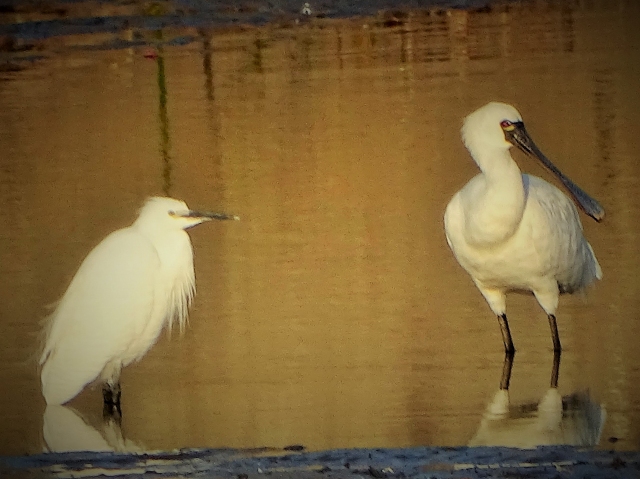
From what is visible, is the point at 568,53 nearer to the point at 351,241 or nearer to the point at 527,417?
the point at 351,241

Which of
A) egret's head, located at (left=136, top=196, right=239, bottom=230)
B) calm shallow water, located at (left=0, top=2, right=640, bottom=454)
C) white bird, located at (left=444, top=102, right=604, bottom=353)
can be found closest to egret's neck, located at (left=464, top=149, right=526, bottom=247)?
white bird, located at (left=444, top=102, right=604, bottom=353)

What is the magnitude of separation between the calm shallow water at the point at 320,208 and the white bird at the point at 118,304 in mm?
190

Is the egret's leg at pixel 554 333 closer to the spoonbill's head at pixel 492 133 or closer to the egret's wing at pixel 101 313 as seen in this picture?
the spoonbill's head at pixel 492 133

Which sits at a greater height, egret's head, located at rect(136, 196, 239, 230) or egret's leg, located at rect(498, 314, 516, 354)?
egret's head, located at rect(136, 196, 239, 230)

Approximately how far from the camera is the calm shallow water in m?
4.18

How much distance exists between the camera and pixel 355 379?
4328 mm

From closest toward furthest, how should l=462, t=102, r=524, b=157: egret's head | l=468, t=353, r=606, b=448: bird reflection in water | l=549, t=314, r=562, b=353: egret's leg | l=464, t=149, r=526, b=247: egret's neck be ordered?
l=468, t=353, r=606, b=448: bird reflection in water, l=464, t=149, r=526, b=247: egret's neck, l=462, t=102, r=524, b=157: egret's head, l=549, t=314, r=562, b=353: egret's leg

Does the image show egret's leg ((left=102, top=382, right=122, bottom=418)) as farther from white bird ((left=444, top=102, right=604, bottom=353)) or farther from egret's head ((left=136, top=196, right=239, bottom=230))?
white bird ((left=444, top=102, right=604, bottom=353))

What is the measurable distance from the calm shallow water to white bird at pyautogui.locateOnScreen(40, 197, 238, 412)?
190mm

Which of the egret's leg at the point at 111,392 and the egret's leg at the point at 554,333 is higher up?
the egret's leg at the point at 554,333

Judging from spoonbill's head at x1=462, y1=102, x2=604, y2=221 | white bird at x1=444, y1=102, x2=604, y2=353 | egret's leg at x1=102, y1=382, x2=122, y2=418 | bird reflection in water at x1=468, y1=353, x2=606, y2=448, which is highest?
spoonbill's head at x1=462, y1=102, x2=604, y2=221

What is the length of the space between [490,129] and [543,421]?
0.97m

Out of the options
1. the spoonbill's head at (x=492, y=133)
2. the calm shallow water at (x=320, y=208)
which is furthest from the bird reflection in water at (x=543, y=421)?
the spoonbill's head at (x=492, y=133)

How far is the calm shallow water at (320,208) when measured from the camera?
418 centimetres
